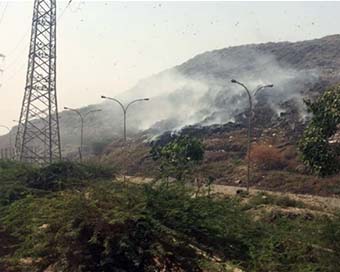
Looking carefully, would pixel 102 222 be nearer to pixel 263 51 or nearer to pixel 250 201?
pixel 250 201

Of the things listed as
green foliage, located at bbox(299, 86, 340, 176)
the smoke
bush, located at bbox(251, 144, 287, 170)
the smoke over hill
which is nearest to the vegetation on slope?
green foliage, located at bbox(299, 86, 340, 176)

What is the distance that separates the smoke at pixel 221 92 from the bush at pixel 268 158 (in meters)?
23.3

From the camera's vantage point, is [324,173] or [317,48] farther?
[317,48]

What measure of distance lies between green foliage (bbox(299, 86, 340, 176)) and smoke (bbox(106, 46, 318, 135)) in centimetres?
6298

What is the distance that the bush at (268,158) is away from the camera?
228ft

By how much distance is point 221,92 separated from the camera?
135m

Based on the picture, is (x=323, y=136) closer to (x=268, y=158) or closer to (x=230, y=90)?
(x=268, y=158)

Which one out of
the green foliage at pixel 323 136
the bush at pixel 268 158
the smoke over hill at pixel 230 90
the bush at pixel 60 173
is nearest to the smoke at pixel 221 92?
the smoke over hill at pixel 230 90

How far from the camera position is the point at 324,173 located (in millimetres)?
31016

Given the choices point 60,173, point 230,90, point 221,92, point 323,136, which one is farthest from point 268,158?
point 221,92

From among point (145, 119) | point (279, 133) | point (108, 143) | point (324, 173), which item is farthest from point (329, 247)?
point (145, 119)

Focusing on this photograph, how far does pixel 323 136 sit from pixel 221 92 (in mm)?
104578

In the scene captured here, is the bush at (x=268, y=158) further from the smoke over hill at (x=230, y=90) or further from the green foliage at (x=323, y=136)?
the green foliage at (x=323, y=136)

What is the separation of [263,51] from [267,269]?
172 m
